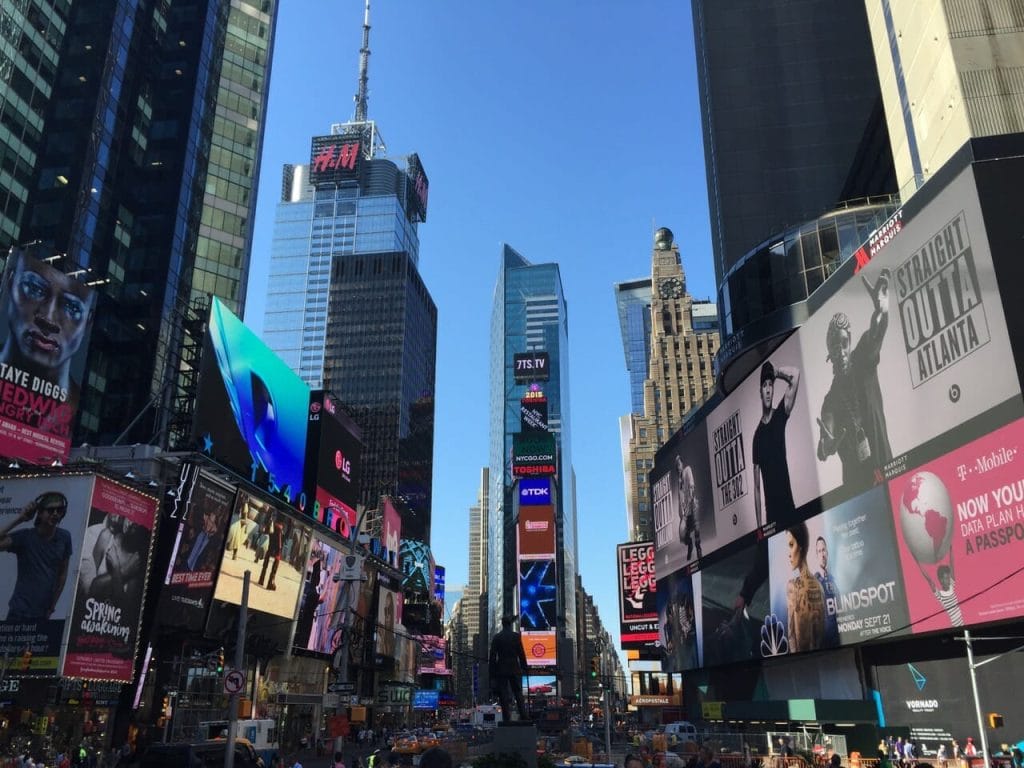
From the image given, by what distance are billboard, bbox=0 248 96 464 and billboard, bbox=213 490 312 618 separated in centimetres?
1412

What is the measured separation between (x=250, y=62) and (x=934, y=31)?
79812 mm

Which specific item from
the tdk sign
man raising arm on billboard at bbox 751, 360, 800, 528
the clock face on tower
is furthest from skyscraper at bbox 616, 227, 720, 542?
man raising arm on billboard at bbox 751, 360, 800, 528

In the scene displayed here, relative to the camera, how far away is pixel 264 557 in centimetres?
5472

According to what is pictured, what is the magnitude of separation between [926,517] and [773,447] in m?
15.2

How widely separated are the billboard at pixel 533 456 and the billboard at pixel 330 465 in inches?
2328

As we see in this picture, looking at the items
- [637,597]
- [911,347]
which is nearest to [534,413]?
[637,597]

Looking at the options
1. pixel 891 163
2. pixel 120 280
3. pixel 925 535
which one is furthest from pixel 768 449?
pixel 120 280

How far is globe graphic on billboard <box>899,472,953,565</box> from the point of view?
104 ft

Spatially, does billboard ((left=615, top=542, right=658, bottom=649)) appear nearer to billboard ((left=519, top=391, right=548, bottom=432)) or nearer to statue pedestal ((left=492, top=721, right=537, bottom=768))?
billboard ((left=519, top=391, right=548, bottom=432))

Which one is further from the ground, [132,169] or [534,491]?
[132,169]

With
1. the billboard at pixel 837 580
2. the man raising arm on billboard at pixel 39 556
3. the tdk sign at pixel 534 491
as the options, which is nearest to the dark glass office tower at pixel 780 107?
the billboard at pixel 837 580

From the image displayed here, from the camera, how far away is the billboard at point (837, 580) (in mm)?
36125

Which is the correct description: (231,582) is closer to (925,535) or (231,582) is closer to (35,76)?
(925,535)

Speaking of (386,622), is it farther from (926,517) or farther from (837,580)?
(926,517)
